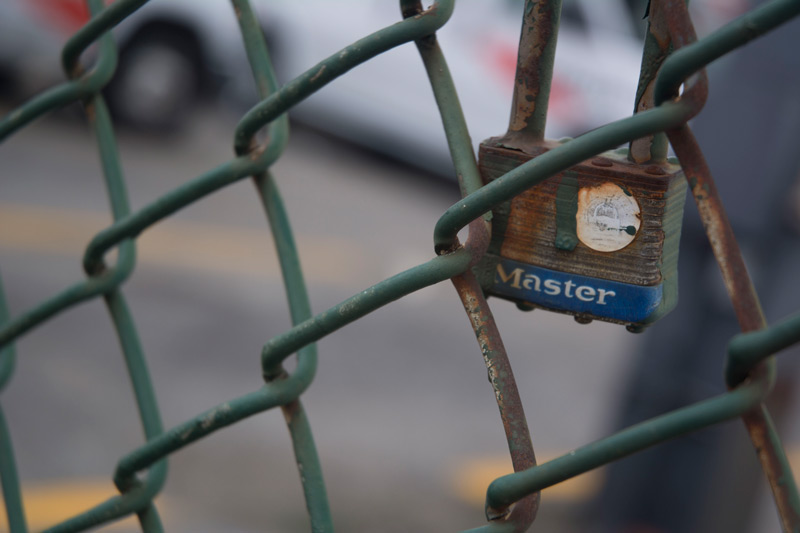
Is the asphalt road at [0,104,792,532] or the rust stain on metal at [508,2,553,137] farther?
the asphalt road at [0,104,792,532]

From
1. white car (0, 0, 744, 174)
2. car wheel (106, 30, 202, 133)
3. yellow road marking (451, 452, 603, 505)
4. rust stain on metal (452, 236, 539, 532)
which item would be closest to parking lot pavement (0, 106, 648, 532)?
yellow road marking (451, 452, 603, 505)

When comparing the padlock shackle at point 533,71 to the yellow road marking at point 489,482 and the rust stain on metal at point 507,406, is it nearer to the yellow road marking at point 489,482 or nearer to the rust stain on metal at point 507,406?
the rust stain on metal at point 507,406

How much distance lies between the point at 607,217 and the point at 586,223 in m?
0.02

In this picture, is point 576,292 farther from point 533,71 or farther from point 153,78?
point 153,78

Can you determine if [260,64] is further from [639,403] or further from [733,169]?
[639,403]

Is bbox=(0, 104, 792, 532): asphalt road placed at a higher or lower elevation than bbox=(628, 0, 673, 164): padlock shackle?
higher

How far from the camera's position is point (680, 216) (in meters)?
0.62

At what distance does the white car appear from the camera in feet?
18.1

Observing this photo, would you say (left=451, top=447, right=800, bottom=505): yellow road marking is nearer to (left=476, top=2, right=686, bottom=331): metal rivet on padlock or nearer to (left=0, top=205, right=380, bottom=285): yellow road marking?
(left=0, top=205, right=380, bottom=285): yellow road marking

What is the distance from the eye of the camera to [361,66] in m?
6.14

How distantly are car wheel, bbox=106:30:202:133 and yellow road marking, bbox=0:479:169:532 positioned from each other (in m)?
4.09

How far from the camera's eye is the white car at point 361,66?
552 cm

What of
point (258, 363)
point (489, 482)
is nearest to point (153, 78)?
point (258, 363)

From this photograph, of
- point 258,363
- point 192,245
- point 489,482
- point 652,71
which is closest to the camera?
point 652,71
